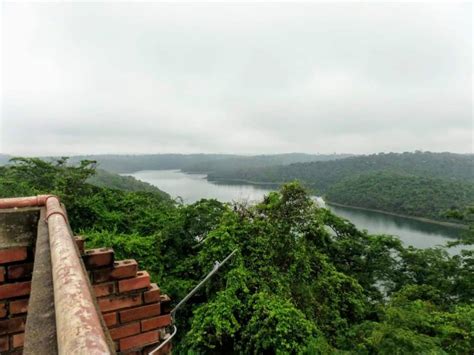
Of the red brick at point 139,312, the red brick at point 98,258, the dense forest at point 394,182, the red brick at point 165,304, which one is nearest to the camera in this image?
the red brick at point 98,258

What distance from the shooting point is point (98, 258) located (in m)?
1.76

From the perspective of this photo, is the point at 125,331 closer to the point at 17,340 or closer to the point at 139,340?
the point at 139,340

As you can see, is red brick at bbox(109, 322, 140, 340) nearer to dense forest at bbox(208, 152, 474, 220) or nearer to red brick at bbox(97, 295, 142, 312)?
red brick at bbox(97, 295, 142, 312)

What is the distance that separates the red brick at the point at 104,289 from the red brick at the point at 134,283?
0.05 meters

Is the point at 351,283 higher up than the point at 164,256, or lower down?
lower down

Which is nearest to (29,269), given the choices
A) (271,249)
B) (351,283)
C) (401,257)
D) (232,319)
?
(232,319)

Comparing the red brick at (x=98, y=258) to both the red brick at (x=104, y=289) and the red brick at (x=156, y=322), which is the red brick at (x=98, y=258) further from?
the red brick at (x=156, y=322)

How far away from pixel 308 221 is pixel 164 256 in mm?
4156

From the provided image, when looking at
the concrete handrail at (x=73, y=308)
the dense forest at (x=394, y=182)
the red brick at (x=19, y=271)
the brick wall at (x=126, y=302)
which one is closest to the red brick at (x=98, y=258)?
the brick wall at (x=126, y=302)

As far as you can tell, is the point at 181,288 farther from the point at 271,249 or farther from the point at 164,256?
the point at 271,249

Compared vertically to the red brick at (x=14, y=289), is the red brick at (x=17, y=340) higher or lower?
lower

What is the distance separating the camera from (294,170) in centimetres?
9681

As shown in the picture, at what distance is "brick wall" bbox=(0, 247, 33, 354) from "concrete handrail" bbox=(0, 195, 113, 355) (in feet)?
2.20

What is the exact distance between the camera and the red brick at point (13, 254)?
1.48 metres
